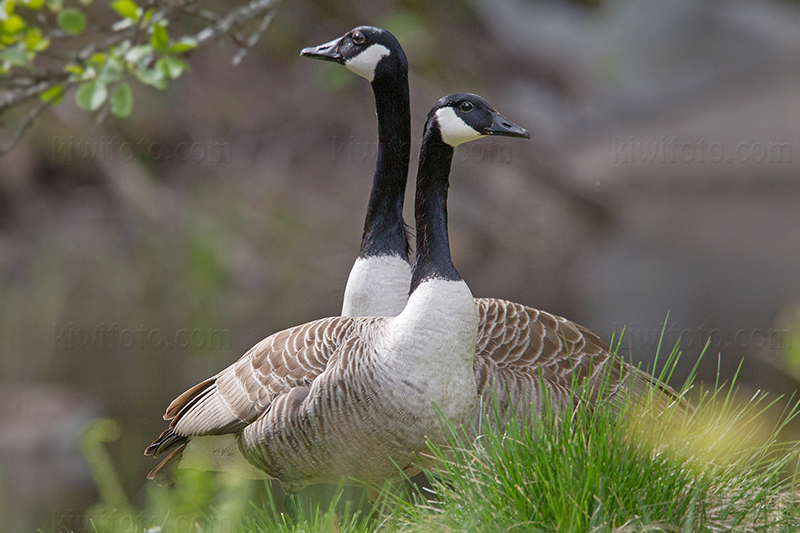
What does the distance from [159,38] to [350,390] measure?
77.6 inches

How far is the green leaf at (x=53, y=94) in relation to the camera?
4121 mm

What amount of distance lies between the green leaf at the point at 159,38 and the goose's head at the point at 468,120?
141 cm

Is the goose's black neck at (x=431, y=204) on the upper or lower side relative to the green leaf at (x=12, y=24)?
lower

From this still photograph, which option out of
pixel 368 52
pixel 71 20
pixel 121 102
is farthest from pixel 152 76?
pixel 368 52

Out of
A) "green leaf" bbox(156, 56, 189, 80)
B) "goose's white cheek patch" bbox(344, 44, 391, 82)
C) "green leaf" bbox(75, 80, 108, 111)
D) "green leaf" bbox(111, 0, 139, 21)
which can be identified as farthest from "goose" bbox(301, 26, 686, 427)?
"green leaf" bbox(75, 80, 108, 111)

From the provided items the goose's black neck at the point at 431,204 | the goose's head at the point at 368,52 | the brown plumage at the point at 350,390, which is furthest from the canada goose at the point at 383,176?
the goose's black neck at the point at 431,204

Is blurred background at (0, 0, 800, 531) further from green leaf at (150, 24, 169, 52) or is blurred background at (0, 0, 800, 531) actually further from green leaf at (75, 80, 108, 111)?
green leaf at (150, 24, 169, 52)

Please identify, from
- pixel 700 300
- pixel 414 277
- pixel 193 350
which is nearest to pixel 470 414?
pixel 414 277

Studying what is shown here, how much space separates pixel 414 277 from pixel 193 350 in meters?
5.89

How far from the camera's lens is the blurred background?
337 inches

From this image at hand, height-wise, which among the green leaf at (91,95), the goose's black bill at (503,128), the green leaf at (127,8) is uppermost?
the green leaf at (127,8)

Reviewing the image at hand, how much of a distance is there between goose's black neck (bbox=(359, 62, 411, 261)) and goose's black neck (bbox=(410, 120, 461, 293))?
68 centimetres

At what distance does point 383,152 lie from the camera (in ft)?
15.5

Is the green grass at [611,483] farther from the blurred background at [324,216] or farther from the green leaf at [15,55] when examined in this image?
the blurred background at [324,216]
